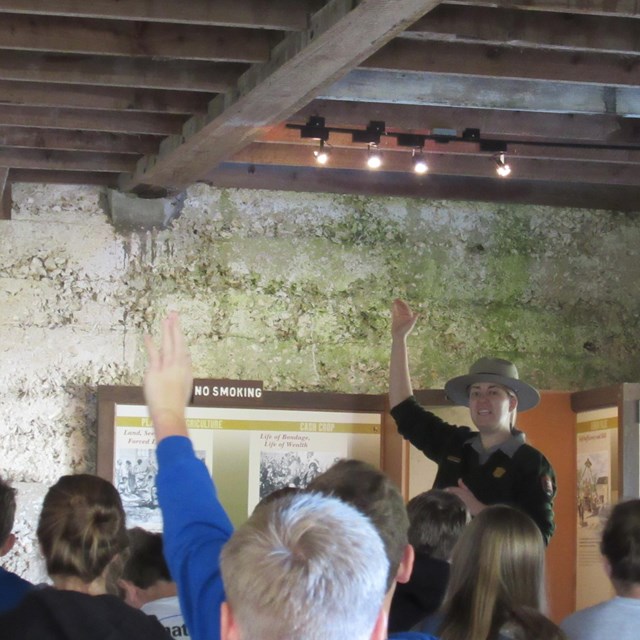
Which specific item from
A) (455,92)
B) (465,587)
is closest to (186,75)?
(455,92)

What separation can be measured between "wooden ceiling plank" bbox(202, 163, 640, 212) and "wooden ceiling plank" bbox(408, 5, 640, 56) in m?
2.42

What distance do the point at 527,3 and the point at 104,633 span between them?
10.5 feet

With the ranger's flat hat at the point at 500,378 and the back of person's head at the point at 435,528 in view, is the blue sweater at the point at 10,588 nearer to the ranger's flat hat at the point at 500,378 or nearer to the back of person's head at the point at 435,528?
the back of person's head at the point at 435,528

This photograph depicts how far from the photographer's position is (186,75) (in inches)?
211

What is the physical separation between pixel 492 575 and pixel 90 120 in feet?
12.7

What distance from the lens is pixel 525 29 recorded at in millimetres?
4809

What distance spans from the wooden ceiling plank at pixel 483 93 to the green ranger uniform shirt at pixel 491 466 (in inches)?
58.8

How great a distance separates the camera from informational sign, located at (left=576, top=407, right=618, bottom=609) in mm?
6707

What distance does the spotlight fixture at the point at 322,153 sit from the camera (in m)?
6.30

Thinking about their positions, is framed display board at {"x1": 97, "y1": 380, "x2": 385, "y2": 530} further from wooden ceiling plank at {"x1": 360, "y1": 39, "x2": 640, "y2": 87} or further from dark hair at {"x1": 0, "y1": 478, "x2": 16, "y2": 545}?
dark hair at {"x1": 0, "y1": 478, "x2": 16, "y2": 545}

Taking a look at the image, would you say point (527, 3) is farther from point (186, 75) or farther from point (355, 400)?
point (355, 400)

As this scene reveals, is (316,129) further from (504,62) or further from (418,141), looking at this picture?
(504,62)

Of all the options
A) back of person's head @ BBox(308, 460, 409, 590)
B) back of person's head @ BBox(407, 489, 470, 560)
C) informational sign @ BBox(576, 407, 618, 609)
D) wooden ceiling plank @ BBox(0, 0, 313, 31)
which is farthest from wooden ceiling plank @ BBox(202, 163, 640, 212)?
back of person's head @ BBox(308, 460, 409, 590)

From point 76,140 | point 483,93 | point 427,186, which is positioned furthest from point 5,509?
point 427,186
